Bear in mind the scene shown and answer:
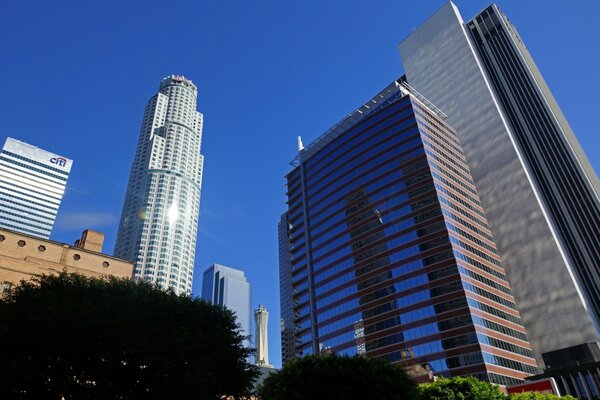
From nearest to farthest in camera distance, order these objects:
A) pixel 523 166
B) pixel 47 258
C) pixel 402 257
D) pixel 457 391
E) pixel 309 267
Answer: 1. pixel 457 391
2. pixel 47 258
3. pixel 402 257
4. pixel 523 166
5. pixel 309 267

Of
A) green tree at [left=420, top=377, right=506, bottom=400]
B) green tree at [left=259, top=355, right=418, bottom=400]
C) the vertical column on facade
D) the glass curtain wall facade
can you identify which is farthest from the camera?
the vertical column on facade

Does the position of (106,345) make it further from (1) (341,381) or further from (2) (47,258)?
(2) (47,258)

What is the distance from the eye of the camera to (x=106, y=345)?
2936 cm

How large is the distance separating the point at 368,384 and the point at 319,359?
4134mm

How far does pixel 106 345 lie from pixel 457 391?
107 ft

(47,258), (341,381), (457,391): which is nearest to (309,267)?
(47,258)

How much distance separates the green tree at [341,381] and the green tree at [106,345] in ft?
13.6

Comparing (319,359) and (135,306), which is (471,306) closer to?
(319,359)

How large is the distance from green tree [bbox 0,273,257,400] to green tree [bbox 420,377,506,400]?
20801 millimetres

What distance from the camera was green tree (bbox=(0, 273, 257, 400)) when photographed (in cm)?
2733

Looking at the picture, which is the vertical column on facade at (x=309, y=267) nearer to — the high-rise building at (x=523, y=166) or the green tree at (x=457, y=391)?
the high-rise building at (x=523, y=166)

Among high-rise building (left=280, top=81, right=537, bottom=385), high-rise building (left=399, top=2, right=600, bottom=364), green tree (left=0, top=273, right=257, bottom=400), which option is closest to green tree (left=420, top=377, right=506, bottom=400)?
green tree (left=0, top=273, right=257, bottom=400)

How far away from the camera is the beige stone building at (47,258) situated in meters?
62.7

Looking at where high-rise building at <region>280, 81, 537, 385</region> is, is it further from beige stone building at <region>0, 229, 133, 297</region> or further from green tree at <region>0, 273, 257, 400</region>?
green tree at <region>0, 273, 257, 400</region>
